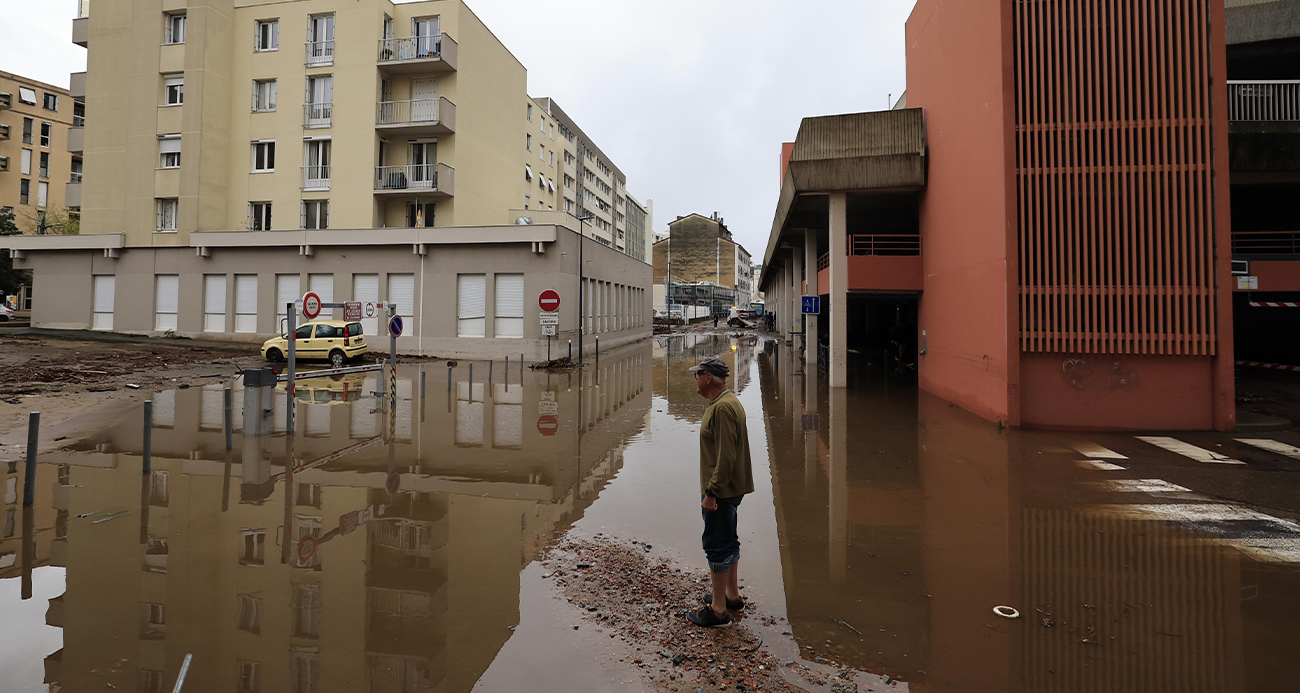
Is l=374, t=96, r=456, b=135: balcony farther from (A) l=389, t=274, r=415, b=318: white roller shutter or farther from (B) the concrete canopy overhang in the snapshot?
(B) the concrete canopy overhang

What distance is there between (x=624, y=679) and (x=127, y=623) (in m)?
3.31

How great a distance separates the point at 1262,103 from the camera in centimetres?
1587

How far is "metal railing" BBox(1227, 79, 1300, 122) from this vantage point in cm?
1559

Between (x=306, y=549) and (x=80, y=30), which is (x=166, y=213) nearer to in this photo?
(x=80, y=30)

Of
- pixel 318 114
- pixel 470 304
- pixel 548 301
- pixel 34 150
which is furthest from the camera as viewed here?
pixel 34 150

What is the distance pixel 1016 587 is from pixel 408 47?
33.1 metres

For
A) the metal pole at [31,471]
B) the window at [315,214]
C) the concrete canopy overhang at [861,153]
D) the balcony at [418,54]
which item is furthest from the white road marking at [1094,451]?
the window at [315,214]

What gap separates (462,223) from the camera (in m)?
31.0

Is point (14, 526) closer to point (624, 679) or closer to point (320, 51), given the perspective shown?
point (624, 679)

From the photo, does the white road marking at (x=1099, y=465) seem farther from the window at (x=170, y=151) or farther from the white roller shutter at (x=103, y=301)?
the white roller shutter at (x=103, y=301)

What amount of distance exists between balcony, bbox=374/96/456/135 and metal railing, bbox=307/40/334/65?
3.33 meters

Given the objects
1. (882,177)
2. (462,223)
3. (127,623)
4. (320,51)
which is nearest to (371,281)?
(462,223)

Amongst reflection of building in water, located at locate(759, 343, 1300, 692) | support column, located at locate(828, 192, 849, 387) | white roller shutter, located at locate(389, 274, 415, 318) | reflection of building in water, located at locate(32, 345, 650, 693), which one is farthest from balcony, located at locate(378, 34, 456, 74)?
reflection of building in water, located at locate(759, 343, 1300, 692)

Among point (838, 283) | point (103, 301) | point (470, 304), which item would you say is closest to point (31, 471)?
point (838, 283)
